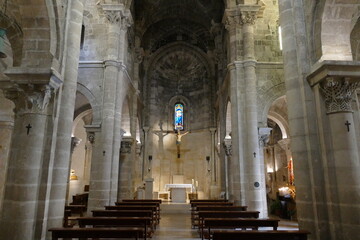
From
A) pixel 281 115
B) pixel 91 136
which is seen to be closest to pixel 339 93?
pixel 91 136

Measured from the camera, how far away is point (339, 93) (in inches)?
255

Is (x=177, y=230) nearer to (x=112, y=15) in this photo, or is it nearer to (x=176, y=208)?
(x=176, y=208)

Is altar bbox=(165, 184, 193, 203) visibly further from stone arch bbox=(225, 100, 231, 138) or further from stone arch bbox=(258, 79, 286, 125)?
stone arch bbox=(258, 79, 286, 125)

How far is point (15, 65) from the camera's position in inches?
297

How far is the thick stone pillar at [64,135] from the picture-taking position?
7.07m

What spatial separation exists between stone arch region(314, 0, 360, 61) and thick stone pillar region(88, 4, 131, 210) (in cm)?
1048

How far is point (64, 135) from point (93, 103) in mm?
7730

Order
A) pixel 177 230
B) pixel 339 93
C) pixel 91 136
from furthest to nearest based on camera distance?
pixel 91 136 < pixel 177 230 < pixel 339 93

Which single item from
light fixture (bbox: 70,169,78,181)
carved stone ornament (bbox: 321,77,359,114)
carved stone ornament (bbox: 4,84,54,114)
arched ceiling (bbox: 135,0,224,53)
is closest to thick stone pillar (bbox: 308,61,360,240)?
carved stone ornament (bbox: 321,77,359,114)

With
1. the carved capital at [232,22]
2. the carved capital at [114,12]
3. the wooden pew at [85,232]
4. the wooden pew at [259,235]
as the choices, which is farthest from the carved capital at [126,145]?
the wooden pew at [259,235]

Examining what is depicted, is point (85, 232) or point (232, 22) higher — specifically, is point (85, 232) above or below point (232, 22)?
below

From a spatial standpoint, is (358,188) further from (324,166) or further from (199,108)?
(199,108)

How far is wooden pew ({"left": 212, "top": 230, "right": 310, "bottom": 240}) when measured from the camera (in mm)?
5809

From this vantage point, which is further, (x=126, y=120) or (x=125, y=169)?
(x=126, y=120)
